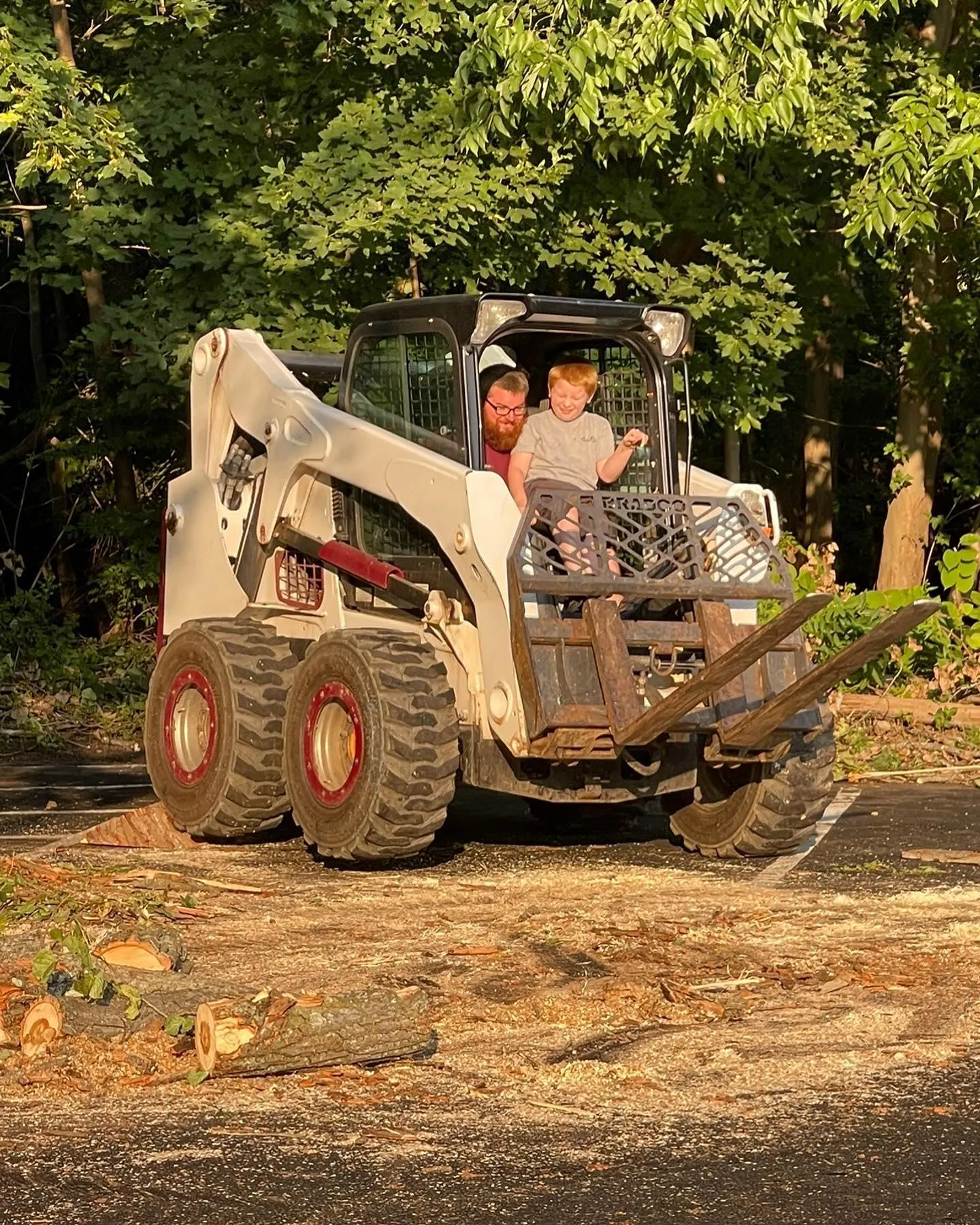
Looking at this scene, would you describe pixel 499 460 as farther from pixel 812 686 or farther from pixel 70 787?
pixel 70 787

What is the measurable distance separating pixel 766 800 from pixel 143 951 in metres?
4.08

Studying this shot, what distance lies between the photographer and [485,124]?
54.3ft

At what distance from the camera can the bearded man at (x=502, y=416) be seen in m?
10.5

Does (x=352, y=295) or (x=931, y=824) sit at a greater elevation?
(x=352, y=295)

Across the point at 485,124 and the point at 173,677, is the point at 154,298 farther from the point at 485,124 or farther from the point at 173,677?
the point at 173,677

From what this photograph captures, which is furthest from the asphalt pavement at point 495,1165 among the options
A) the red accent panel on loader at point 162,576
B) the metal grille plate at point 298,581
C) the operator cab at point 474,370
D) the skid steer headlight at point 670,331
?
the red accent panel on loader at point 162,576

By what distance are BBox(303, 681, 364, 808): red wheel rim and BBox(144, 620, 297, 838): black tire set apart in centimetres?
51

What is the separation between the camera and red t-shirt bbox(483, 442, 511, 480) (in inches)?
413

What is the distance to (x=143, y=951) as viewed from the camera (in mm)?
7465

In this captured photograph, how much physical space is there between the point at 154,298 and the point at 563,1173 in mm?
14104

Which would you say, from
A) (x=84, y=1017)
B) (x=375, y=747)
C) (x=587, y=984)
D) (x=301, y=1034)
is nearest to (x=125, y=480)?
(x=375, y=747)

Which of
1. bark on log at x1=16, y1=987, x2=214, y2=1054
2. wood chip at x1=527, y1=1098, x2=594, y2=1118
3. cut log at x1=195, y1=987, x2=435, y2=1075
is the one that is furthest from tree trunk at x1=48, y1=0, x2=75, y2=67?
wood chip at x1=527, y1=1098, x2=594, y2=1118

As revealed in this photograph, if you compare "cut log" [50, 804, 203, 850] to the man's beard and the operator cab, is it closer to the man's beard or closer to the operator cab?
the operator cab

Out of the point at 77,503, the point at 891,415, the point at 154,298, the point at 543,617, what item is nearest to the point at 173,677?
the point at 543,617
